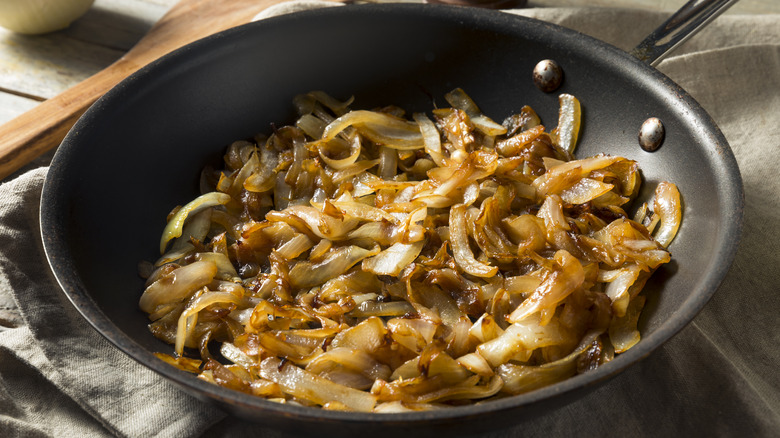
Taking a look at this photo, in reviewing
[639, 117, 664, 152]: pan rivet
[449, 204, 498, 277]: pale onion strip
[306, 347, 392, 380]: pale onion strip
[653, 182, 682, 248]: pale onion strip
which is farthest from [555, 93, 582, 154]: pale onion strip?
[306, 347, 392, 380]: pale onion strip

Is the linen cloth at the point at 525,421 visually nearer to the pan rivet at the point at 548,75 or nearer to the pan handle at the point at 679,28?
the pan handle at the point at 679,28

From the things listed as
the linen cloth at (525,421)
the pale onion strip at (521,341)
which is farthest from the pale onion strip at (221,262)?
the pale onion strip at (521,341)

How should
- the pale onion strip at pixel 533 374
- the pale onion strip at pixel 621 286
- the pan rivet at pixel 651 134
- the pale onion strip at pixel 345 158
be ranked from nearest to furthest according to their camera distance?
1. the pale onion strip at pixel 533 374
2. the pale onion strip at pixel 621 286
3. the pan rivet at pixel 651 134
4. the pale onion strip at pixel 345 158

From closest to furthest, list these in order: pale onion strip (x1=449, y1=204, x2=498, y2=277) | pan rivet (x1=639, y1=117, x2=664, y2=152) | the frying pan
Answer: the frying pan < pale onion strip (x1=449, y1=204, x2=498, y2=277) < pan rivet (x1=639, y1=117, x2=664, y2=152)

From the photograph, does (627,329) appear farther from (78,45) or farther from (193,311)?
(78,45)

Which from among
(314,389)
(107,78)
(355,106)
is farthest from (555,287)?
(107,78)

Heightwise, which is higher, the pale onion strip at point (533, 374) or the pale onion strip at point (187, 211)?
the pale onion strip at point (187, 211)

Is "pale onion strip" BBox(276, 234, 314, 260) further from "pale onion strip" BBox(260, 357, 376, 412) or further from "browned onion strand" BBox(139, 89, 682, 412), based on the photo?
"pale onion strip" BBox(260, 357, 376, 412)
